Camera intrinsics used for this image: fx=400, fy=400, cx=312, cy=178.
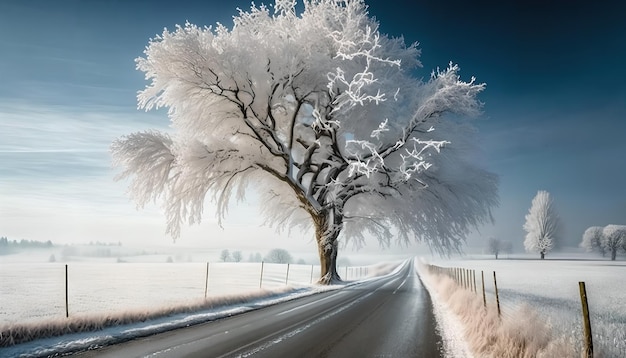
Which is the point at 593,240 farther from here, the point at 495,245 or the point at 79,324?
the point at 79,324

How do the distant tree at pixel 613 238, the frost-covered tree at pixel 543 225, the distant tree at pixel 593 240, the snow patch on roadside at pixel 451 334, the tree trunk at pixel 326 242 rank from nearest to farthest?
the snow patch on roadside at pixel 451 334, the tree trunk at pixel 326 242, the frost-covered tree at pixel 543 225, the distant tree at pixel 613 238, the distant tree at pixel 593 240

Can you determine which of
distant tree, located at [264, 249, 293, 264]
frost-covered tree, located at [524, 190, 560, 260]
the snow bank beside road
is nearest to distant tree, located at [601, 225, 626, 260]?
frost-covered tree, located at [524, 190, 560, 260]

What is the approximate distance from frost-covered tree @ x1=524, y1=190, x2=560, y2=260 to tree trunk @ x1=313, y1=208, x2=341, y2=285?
71.8 meters

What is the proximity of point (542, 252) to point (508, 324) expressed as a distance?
284 ft

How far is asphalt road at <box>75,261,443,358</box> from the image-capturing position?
663 cm

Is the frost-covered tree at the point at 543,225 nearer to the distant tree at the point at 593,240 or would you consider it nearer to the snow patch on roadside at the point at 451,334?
the distant tree at the point at 593,240

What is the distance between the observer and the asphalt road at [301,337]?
6.63m

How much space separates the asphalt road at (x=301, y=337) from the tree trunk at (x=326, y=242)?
12.6m

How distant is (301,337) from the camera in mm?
7871

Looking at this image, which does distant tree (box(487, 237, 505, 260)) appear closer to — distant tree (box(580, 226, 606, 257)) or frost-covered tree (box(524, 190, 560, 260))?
distant tree (box(580, 226, 606, 257))

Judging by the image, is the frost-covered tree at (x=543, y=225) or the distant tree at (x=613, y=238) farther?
the distant tree at (x=613, y=238)

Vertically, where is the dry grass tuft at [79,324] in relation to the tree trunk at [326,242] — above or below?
below

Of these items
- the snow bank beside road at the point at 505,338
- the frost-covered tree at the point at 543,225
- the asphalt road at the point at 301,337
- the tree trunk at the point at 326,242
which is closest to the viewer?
the snow bank beside road at the point at 505,338

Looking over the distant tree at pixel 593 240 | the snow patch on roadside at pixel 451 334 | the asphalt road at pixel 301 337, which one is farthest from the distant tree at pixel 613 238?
the asphalt road at pixel 301 337
